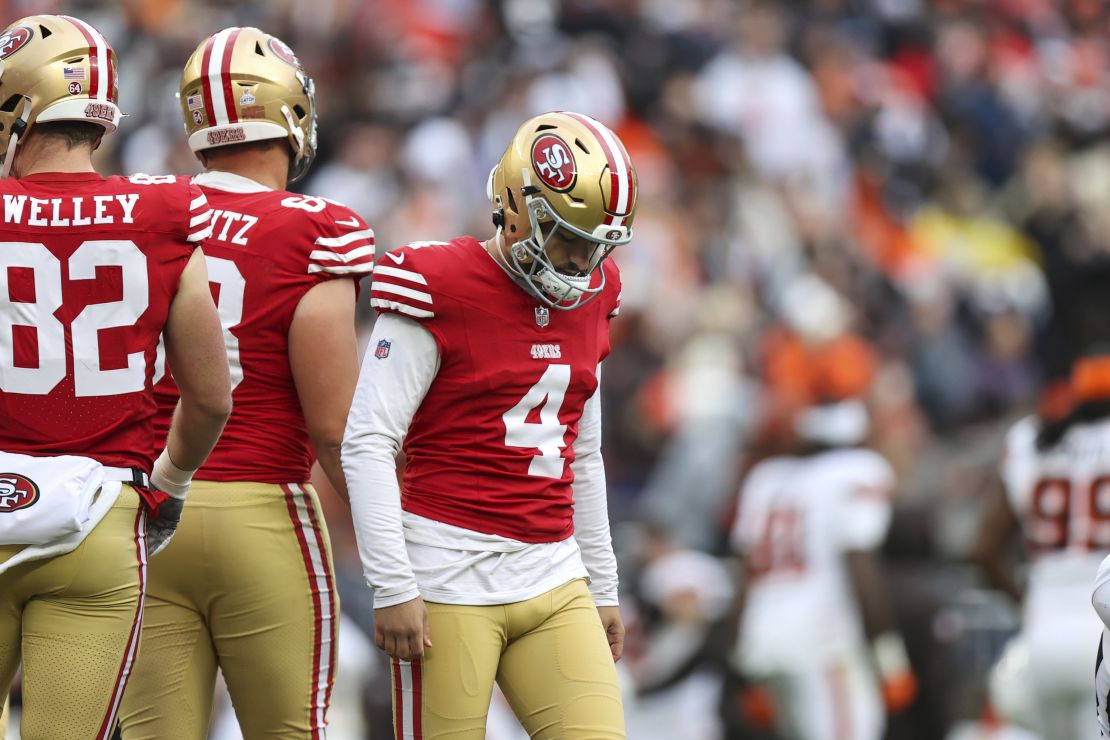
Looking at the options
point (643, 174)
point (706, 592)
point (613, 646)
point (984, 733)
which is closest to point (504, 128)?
point (643, 174)

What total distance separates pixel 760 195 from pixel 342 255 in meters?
9.47

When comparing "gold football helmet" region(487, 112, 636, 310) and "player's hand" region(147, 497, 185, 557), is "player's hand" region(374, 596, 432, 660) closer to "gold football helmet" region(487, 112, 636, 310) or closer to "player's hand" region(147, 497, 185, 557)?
"player's hand" region(147, 497, 185, 557)

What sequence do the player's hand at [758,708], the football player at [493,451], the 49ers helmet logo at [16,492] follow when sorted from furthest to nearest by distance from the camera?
the player's hand at [758,708] → the football player at [493,451] → the 49ers helmet logo at [16,492]

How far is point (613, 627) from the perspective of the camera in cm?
471

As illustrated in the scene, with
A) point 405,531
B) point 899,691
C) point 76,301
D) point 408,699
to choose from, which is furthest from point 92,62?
point 899,691

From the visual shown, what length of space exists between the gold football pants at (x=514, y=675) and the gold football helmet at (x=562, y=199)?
0.76 m

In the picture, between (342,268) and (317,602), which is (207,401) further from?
(317,602)

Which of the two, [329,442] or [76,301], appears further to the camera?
[329,442]

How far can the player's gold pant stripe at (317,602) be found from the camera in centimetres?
452

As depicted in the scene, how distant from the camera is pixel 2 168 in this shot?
4074mm

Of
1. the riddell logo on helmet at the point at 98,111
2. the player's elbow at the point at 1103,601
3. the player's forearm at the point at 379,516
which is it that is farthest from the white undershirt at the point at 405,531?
the player's elbow at the point at 1103,601

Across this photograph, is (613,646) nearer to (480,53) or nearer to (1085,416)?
(1085,416)

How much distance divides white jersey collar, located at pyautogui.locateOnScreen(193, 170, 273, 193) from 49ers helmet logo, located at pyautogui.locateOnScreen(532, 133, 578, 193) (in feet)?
2.60

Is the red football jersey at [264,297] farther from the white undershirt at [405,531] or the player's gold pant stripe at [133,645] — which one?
the player's gold pant stripe at [133,645]
